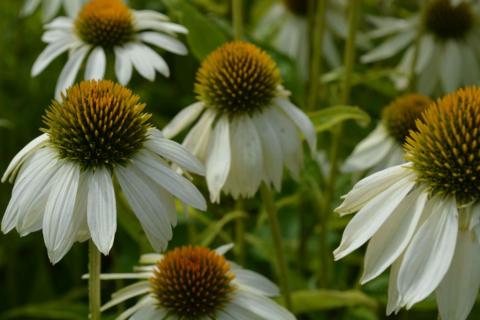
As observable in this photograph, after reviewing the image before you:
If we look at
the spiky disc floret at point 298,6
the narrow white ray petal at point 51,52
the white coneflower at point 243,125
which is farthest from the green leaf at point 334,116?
the spiky disc floret at point 298,6

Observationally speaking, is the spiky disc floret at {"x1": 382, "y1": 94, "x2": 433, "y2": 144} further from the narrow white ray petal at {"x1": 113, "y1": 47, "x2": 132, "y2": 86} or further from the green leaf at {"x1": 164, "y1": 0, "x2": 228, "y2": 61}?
the narrow white ray petal at {"x1": 113, "y1": 47, "x2": 132, "y2": 86}

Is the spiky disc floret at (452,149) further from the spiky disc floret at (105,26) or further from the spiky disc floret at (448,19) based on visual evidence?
the spiky disc floret at (448,19)

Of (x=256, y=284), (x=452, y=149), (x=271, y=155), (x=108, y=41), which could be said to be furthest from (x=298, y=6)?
(x=452, y=149)

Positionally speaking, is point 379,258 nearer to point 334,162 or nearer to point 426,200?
point 426,200

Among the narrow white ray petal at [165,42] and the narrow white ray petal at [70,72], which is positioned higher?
the narrow white ray petal at [165,42]

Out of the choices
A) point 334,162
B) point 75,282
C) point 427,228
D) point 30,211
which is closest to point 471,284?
point 427,228

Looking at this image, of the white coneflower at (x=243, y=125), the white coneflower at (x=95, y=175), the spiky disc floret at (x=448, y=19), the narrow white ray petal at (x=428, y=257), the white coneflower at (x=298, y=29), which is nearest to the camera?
the narrow white ray petal at (x=428, y=257)

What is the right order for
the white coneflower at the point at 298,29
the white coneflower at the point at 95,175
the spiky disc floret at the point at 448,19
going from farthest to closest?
the white coneflower at the point at 298,29 → the spiky disc floret at the point at 448,19 → the white coneflower at the point at 95,175

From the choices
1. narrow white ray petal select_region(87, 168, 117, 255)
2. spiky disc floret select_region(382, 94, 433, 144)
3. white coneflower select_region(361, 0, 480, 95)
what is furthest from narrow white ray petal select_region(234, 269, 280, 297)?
white coneflower select_region(361, 0, 480, 95)
